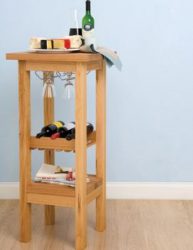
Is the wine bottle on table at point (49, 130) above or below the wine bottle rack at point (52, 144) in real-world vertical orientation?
above

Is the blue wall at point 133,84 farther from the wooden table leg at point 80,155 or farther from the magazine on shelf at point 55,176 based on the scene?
the wooden table leg at point 80,155

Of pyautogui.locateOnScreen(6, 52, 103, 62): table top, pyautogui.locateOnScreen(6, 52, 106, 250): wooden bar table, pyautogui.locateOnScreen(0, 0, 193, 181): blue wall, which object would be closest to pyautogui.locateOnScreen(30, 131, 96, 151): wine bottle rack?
pyautogui.locateOnScreen(6, 52, 106, 250): wooden bar table

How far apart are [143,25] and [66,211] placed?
3.78 feet

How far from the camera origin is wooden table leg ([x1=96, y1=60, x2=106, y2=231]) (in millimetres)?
2709

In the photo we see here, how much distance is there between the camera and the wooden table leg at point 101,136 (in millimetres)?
2709

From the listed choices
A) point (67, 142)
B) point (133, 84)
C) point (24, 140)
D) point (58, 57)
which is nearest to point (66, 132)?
point (67, 142)

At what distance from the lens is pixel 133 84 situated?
327 cm

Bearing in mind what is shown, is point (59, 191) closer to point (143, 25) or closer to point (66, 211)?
point (66, 211)

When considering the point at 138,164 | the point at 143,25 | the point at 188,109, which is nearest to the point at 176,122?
the point at 188,109

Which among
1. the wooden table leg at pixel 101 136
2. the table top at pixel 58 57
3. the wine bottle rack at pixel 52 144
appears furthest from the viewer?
the wooden table leg at pixel 101 136

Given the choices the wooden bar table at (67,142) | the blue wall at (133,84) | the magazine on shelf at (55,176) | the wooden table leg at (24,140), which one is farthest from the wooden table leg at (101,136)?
the blue wall at (133,84)

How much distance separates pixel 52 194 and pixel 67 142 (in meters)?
0.25

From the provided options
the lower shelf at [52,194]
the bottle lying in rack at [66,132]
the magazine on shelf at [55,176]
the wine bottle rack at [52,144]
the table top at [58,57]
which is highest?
the table top at [58,57]

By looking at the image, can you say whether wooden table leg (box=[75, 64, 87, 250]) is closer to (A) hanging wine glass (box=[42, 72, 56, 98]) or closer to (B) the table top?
(B) the table top
